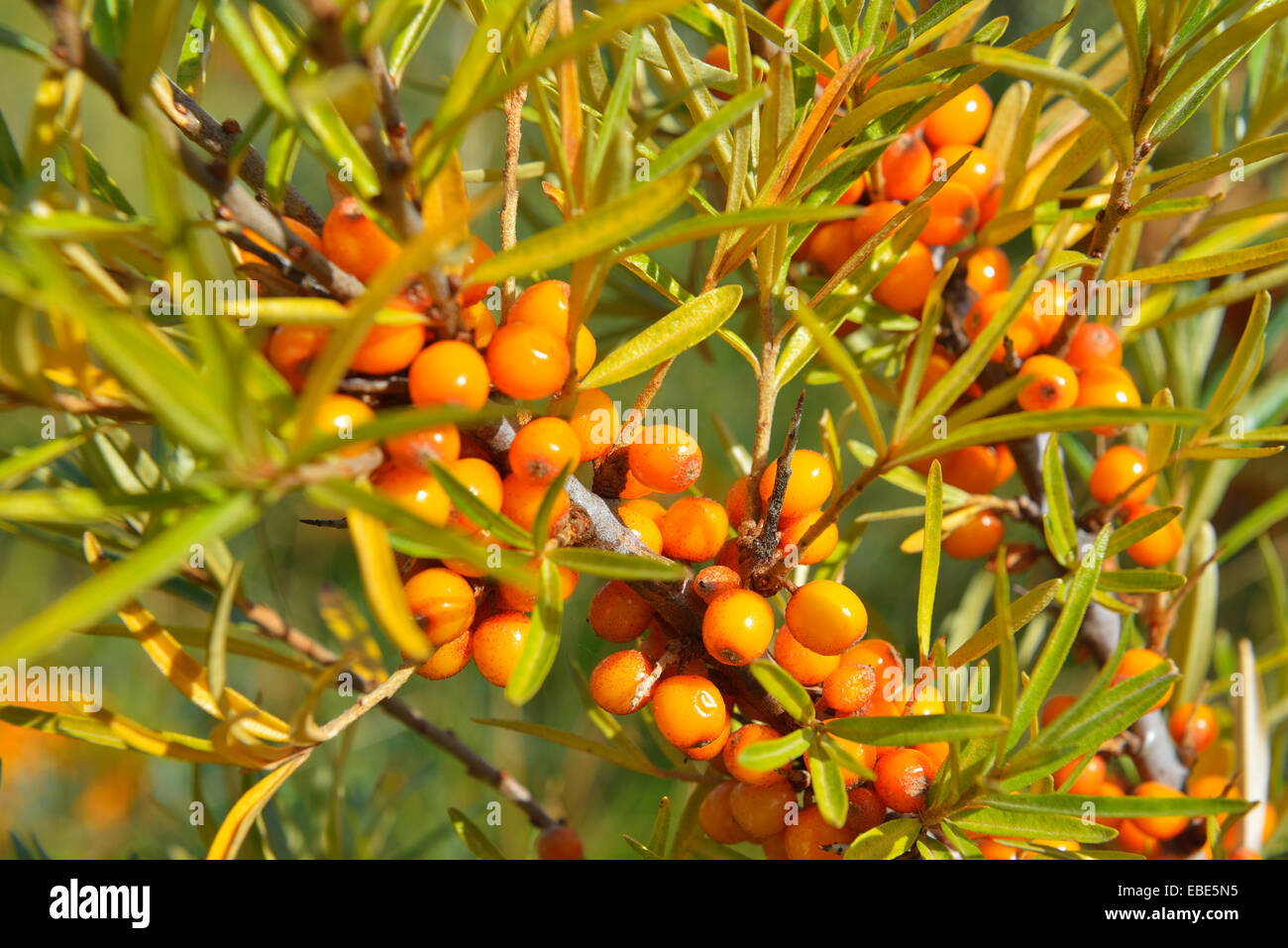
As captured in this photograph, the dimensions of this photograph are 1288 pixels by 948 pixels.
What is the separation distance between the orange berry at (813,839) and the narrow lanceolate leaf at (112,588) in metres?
0.37

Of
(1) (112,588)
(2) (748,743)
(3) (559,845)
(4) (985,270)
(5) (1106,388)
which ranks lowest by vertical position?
(3) (559,845)

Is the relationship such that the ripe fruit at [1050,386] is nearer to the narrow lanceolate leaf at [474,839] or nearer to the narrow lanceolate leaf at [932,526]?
the narrow lanceolate leaf at [932,526]

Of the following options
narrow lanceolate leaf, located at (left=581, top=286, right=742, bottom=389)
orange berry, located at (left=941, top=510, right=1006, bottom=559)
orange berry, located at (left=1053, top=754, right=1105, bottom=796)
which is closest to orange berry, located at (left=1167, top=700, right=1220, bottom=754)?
orange berry, located at (left=1053, top=754, right=1105, bottom=796)

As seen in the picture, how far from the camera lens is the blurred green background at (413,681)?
1.12 meters

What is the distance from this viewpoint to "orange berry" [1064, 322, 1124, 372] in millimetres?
607

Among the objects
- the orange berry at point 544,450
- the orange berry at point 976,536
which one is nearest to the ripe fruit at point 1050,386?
the orange berry at point 976,536

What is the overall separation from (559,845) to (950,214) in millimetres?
556

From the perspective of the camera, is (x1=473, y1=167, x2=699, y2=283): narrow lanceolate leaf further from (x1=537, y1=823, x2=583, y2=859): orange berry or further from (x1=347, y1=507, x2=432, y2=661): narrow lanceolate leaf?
(x1=537, y1=823, x2=583, y2=859): orange berry

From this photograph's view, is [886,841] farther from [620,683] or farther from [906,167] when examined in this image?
[906,167]

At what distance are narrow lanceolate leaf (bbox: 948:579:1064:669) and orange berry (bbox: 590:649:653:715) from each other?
0.57 ft

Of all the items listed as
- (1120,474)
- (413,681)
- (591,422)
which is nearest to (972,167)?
(1120,474)

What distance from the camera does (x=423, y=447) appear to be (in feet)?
1.16

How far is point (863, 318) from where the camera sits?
63 cm
